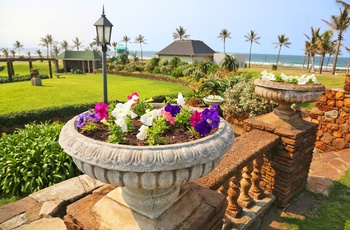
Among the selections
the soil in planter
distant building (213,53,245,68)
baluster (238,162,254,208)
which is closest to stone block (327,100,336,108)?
baluster (238,162,254,208)

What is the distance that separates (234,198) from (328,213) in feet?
4.95

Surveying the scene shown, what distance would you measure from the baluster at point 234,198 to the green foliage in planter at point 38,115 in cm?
562

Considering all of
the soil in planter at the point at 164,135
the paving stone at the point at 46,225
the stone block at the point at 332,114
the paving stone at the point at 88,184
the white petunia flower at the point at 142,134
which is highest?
the white petunia flower at the point at 142,134

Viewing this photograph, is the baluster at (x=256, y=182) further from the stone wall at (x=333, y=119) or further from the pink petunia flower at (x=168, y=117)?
the stone wall at (x=333, y=119)

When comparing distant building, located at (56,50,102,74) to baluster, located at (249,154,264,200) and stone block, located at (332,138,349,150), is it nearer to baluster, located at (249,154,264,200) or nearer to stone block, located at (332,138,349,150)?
stone block, located at (332,138,349,150)

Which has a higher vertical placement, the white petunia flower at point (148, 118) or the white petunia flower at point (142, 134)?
the white petunia flower at point (148, 118)

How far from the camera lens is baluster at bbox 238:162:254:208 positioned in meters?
2.82

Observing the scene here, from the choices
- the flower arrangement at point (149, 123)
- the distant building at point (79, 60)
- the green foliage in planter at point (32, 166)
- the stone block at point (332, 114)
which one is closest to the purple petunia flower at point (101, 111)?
the flower arrangement at point (149, 123)

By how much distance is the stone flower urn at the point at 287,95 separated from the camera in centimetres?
303

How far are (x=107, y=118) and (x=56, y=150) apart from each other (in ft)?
11.3

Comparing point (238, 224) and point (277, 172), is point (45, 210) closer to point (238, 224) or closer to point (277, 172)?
point (238, 224)

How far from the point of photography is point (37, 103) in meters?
12.0

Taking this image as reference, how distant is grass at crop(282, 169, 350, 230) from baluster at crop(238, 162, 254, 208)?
0.56m

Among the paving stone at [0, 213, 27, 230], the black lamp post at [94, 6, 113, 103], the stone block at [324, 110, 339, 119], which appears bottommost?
the paving stone at [0, 213, 27, 230]
